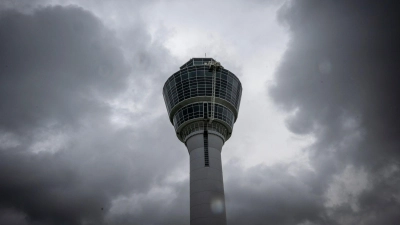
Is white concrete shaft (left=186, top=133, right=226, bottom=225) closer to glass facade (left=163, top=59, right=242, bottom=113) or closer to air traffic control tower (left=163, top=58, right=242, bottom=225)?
air traffic control tower (left=163, top=58, right=242, bottom=225)

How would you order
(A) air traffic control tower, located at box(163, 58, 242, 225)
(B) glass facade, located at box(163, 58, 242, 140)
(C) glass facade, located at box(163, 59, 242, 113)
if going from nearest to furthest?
(A) air traffic control tower, located at box(163, 58, 242, 225) → (B) glass facade, located at box(163, 58, 242, 140) → (C) glass facade, located at box(163, 59, 242, 113)

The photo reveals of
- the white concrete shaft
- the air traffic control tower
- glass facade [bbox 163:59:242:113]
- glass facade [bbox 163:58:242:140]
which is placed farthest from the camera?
glass facade [bbox 163:59:242:113]

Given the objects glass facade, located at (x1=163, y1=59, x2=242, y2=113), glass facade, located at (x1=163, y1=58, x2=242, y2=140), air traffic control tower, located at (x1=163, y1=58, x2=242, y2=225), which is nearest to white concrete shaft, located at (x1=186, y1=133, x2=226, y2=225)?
air traffic control tower, located at (x1=163, y1=58, x2=242, y2=225)

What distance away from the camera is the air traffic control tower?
65.5 metres

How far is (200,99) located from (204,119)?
5.02 meters

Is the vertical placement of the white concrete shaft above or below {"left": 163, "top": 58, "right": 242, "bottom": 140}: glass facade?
below

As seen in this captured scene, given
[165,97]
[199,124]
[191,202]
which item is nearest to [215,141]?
[199,124]

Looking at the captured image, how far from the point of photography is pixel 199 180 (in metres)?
67.3

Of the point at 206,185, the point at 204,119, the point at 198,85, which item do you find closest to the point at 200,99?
the point at 198,85

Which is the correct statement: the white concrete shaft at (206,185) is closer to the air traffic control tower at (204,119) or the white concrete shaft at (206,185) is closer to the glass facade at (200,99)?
the air traffic control tower at (204,119)

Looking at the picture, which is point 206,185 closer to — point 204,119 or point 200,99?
point 204,119

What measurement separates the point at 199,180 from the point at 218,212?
760 cm

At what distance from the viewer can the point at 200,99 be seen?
75312 mm

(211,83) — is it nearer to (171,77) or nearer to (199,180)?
(171,77)
